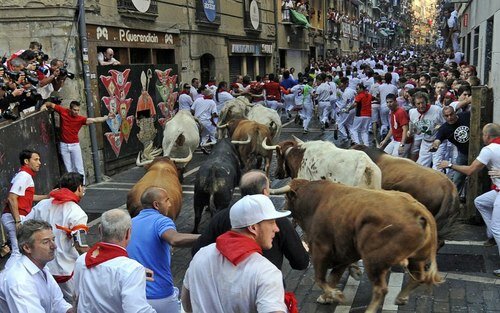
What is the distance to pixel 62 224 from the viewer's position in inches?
192

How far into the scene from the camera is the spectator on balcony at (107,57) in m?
12.4

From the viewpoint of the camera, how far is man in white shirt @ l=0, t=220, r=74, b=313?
3.34 meters

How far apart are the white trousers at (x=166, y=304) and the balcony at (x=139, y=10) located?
10.4m

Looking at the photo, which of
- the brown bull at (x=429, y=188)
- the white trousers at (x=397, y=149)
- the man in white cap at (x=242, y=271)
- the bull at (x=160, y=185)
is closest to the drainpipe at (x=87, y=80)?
the bull at (x=160, y=185)

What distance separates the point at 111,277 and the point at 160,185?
12.2 ft

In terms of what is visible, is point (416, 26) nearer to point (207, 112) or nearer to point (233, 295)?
point (207, 112)

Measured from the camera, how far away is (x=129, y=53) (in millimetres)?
13969

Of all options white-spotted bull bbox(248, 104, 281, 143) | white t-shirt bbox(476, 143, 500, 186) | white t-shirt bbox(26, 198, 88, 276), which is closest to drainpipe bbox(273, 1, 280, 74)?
white-spotted bull bbox(248, 104, 281, 143)

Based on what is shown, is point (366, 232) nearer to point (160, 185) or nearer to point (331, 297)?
point (331, 297)

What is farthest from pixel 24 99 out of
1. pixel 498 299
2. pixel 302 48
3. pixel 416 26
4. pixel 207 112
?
pixel 416 26

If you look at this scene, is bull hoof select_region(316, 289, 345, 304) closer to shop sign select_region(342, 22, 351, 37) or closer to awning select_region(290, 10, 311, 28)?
awning select_region(290, 10, 311, 28)

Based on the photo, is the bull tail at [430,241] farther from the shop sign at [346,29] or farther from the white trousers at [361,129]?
the shop sign at [346,29]

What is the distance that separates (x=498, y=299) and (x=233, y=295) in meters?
4.04

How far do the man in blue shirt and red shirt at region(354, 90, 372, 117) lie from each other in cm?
1031
